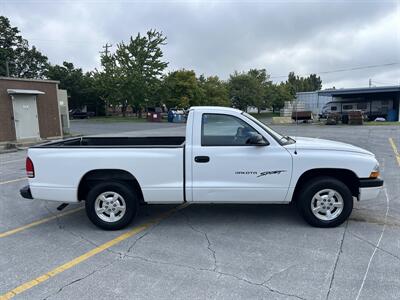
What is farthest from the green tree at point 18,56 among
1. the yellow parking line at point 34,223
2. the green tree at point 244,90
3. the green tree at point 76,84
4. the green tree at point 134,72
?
the yellow parking line at point 34,223

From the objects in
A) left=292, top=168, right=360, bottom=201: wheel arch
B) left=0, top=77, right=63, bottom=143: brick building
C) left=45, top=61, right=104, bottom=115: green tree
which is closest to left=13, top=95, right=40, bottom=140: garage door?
left=0, top=77, right=63, bottom=143: brick building

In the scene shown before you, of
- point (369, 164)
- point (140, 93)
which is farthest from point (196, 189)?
point (140, 93)

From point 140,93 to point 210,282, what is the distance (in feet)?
139

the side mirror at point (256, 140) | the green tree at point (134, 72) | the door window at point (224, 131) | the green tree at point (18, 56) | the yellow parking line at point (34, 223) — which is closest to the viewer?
the side mirror at point (256, 140)

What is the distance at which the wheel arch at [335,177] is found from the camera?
441 centimetres

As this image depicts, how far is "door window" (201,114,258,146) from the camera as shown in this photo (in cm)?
438

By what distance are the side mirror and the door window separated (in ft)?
0.17

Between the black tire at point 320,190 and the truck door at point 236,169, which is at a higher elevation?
the truck door at point 236,169

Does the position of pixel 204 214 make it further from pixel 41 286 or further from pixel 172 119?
pixel 172 119

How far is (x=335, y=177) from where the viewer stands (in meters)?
4.50

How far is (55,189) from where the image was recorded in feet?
14.7

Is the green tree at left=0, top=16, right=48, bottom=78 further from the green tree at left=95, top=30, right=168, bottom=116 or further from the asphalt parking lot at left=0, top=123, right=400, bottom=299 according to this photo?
the asphalt parking lot at left=0, top=123, right=400, bottom=299

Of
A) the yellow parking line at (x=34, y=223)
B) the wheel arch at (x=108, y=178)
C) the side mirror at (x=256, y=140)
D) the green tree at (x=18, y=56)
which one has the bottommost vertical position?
the yellow parking line at (x=34, y=223)

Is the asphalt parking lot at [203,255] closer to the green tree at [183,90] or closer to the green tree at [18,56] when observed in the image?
the green tree at [183,90]
